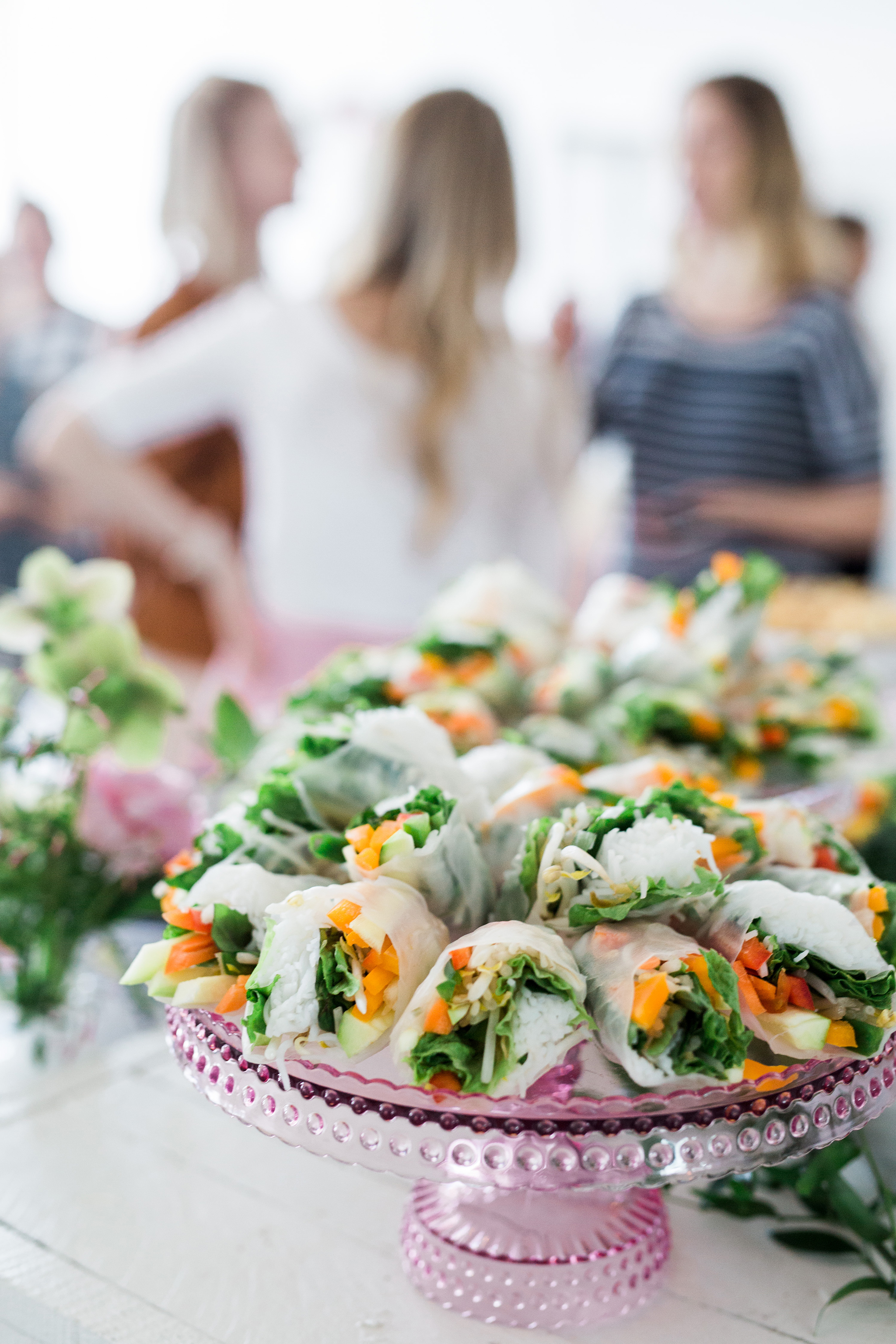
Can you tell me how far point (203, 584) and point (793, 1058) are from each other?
1399mm

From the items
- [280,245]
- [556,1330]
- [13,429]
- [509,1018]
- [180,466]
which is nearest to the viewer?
[509,1018]

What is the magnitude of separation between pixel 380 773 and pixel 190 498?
1229 millimetres

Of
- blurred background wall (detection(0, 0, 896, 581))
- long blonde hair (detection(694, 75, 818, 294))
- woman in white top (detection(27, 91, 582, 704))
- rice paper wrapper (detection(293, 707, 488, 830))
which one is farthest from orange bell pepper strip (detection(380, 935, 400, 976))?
blurred background wall (detection(0, 0, 896, 581))

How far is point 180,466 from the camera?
1636 millimetres

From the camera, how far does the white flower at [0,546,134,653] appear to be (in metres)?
0.73

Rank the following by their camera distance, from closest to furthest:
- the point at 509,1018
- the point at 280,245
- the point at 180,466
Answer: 1. the point at 509,1018
2. the point at 180,466
3. the point at 280,245

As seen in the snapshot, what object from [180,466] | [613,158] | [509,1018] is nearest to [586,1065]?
[509,1018]

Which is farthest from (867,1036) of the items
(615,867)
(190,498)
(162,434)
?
(190,498)

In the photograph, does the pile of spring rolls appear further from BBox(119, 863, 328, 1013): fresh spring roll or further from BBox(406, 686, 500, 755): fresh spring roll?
BBox(406, 686, 500, 755): fresh spring roll

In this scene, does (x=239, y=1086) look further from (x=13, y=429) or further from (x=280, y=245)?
(x=280, y=245)

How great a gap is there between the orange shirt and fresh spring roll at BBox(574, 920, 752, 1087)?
1.32 meters

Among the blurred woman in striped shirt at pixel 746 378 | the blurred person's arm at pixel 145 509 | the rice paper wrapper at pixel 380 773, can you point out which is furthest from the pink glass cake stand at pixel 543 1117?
the blurred woman in striped shirt at pixel 746 378

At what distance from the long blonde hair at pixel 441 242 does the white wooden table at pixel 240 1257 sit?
95 centimetres

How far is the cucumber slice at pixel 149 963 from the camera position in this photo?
48 cm
